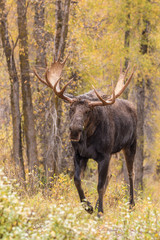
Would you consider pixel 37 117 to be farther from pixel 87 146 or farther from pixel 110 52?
pixel 87 146

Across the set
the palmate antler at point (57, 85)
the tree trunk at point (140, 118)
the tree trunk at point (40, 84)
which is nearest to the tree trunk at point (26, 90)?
the tree trunk at point (40, 84)

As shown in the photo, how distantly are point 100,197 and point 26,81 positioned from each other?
483 centimetres

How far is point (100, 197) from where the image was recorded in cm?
724

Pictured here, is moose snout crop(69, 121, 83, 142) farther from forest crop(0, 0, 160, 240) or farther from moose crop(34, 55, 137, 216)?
forest crop(0, 0, 160, 240)

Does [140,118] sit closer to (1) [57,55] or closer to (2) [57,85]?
(1) [57,55]

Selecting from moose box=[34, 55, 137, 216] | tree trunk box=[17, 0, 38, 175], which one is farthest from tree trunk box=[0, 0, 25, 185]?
moose box=[34, 55, 137, 216]

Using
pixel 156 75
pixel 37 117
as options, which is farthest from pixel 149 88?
pixel 37 117

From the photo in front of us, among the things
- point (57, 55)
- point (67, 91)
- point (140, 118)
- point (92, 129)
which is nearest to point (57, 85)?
point (92, 129)

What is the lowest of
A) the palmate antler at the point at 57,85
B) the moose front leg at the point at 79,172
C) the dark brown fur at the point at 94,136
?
the moose front leg at the point at 79,172

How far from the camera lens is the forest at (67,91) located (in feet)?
16.9

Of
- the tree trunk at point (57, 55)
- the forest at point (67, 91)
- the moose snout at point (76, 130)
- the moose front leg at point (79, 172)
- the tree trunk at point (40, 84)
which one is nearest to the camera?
the forest at point (67, 91)

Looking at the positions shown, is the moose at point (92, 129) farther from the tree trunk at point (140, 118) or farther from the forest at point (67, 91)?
the tree trunk at point (140, 118)

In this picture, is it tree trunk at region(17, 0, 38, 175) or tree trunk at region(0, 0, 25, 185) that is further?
tree trunk at region(0, 0, 25, 185)

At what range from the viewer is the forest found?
516 cm
